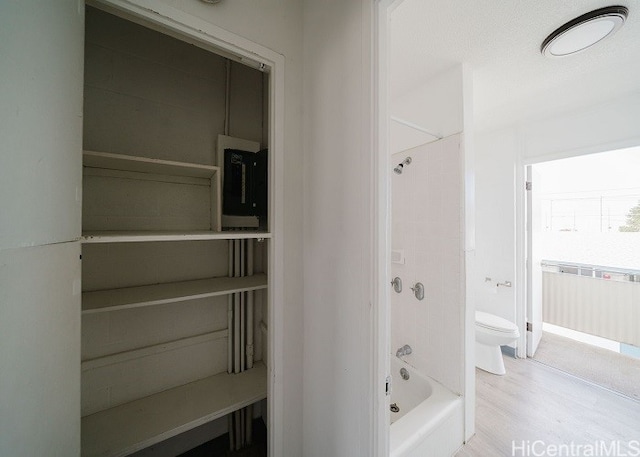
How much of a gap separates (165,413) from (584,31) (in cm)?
296

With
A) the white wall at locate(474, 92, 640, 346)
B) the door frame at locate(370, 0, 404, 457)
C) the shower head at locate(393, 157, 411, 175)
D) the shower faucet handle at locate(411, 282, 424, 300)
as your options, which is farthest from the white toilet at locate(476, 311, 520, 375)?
the door frame at locate(370, 0, 404, 457)

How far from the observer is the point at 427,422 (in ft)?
4.38

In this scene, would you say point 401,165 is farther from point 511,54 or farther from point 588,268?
point 588,268

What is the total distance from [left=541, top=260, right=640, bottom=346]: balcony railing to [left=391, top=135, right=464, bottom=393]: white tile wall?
2566 millimetres

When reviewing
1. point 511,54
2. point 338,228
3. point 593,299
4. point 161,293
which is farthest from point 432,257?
point 593,299

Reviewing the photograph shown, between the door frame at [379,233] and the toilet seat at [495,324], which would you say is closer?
the door frame at [379,233]

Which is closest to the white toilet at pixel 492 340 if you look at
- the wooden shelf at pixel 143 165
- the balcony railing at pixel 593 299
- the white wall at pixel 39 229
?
the balcony railing at pixel 593 299

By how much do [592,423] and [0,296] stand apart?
3053 millimetres

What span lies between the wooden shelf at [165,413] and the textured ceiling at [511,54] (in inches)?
83.3

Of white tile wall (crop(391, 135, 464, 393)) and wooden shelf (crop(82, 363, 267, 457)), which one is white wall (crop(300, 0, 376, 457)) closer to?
wooden shelf (crop(82, 363, 267, 457))

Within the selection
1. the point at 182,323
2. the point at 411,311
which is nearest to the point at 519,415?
the point at 411,311

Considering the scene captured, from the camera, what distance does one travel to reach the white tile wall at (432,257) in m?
1.59

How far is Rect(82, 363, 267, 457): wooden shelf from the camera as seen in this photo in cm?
100

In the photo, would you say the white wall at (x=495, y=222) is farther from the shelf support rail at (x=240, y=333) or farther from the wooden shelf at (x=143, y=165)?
the wooden shelf at (x=143, y=165)
